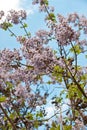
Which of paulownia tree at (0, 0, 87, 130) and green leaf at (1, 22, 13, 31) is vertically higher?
green leaf at (1, 22, 13, 31)

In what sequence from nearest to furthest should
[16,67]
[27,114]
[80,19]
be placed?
[16,67] → [80,19] → [27,114]

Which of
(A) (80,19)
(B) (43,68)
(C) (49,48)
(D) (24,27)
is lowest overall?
(B) (43,68)

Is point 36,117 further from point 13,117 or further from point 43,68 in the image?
point 43,68

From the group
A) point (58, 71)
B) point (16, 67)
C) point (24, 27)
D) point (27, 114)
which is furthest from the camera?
point (24, 27)

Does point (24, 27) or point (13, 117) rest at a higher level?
point (24, 27)

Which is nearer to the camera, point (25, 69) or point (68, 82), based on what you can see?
point (25, 69)

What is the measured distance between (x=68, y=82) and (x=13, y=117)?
1.74 m

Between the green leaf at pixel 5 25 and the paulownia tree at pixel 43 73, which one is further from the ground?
the green leaf at pixel 5 25

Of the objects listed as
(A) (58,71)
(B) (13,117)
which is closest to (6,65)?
(A) (58,71)

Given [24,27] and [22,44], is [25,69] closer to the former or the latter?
[22,44]

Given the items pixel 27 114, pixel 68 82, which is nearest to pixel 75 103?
pixel 68 82

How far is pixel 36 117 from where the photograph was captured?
11070 millimetres

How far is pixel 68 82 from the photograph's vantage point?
422 inches

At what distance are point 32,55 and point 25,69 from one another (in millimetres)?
1851
